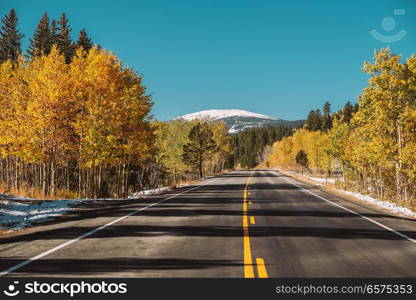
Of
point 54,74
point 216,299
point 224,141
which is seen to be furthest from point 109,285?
point 224,141

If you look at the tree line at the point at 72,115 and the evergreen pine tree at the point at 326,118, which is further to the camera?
the evergreen pine tree at the point at 326,118

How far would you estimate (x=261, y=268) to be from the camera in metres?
6.89

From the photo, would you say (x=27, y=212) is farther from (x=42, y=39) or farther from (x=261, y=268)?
(x=42, y=39)

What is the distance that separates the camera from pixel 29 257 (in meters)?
7.72

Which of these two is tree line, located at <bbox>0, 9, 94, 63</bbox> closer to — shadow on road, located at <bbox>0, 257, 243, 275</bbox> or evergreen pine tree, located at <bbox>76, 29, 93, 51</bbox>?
evergreen pine tree, located at <bbox>76, 29, 93, 51</bbox>

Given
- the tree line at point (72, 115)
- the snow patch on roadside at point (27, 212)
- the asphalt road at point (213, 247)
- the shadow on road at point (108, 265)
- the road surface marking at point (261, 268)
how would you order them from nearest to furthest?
the road surface marking at point (261, 268), the shadow on road at point (108, 265), the asphalt road at point (213, 247), the snow patch on roadside at point (27, 212), the tree line at point (72, 115)

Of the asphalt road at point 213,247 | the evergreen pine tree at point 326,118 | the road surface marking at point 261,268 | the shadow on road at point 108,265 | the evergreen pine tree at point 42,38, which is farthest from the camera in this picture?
the evergreen pine tree at point 326,118

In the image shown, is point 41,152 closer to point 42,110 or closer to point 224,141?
point 42,110

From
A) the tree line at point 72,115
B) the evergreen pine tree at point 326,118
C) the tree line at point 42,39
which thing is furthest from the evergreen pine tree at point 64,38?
the evergreen pine tree at point 326,118

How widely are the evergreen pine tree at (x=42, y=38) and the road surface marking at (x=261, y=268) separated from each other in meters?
53.8

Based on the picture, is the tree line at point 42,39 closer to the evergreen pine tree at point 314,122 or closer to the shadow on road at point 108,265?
the shadow on road at point 108,265

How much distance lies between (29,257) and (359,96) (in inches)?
873

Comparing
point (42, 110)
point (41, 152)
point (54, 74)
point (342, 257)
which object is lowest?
point (342, 257)

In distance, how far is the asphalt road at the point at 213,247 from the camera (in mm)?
6773
